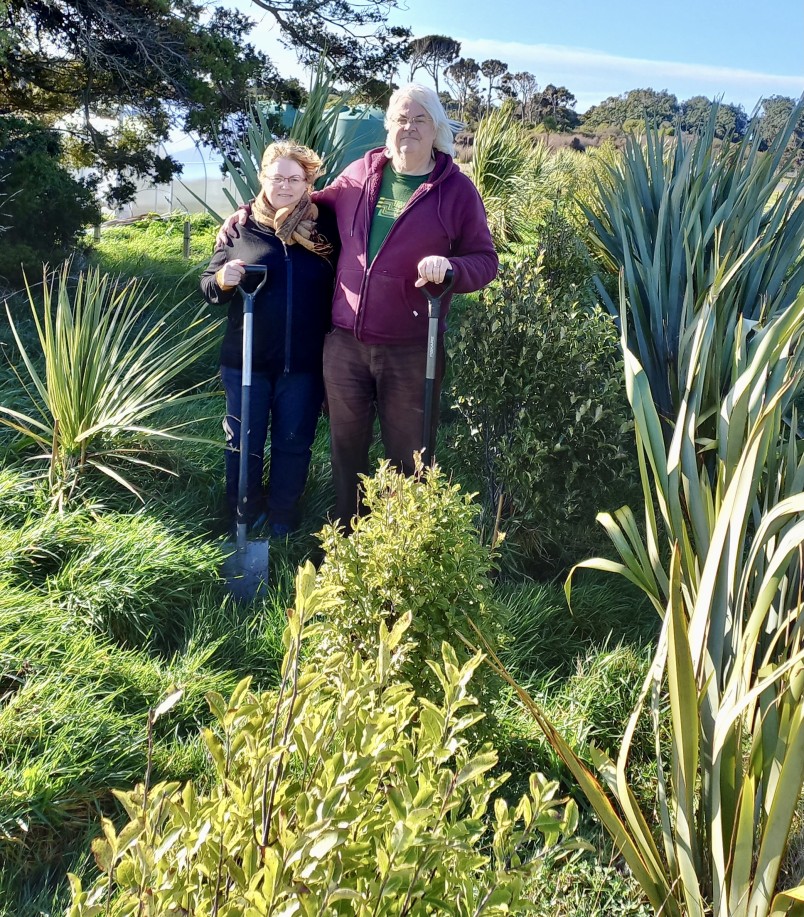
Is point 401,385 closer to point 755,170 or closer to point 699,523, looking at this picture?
point 699,523

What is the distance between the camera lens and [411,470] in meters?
4.04

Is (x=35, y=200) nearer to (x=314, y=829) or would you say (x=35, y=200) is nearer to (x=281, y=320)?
(x=281, y=320)

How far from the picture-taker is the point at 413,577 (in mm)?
→ 2555

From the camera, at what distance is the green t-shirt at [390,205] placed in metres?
3.69

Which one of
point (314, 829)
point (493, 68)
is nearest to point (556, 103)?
point (493, 68)

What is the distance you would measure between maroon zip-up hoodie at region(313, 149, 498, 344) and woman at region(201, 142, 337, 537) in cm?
18

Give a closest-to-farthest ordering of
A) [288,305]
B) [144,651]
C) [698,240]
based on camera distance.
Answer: [144,651] → [288,305] → [698,240]

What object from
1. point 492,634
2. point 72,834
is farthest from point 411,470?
point 72,834

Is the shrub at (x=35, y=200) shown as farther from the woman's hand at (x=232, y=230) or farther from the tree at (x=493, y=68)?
the tree at (x=493, y=68)

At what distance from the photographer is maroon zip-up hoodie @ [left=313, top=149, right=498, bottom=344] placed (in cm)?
363

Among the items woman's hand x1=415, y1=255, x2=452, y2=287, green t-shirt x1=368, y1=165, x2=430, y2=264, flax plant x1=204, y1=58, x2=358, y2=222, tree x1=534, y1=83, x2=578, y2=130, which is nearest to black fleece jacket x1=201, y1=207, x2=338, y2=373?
green t-shirt x1=368, y1=165, x2=430, y2=264

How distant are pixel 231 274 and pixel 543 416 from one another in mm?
1587

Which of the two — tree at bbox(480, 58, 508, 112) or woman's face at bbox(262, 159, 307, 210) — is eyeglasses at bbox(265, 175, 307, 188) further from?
tree at bbox(480, 58, 508, 112)

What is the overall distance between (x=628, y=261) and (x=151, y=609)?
3.29 m
